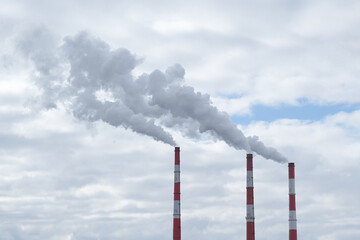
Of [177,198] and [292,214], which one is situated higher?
[177,198]

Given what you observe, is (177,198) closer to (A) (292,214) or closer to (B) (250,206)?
(B) (250,206)

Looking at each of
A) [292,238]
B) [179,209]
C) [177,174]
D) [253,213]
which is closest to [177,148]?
[177,174]

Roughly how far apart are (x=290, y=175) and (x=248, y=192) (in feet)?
14.9

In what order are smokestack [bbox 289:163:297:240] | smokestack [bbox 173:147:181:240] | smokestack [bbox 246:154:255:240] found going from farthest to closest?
smokestack [bbox 173:147:181:240], smokestack [bbox 289:163:297:240], smokestack [bbox 246:154:255:240]

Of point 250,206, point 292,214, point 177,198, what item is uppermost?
point 177,198

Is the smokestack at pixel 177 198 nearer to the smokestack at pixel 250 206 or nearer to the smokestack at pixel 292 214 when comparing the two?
the smokestack at pixel 250 206

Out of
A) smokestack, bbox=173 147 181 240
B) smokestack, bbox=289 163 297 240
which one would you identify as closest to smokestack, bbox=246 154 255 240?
smokestack, bbox=289 163 297 240

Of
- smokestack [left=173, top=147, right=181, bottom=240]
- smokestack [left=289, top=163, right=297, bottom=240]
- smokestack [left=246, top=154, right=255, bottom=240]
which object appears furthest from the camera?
smokestack [left=173, top=147, right=181, bottom=240]

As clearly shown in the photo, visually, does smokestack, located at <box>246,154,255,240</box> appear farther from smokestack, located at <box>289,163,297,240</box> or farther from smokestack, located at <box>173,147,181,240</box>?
smokestack, located at <box>173,147,181,240</box>

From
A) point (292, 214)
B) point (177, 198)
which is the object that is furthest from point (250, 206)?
point (177, 198)

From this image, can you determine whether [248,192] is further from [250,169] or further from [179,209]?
[179,209]

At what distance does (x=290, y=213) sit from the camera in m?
47.3

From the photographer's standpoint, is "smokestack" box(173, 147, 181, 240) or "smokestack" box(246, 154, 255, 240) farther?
"smokestack" box(173, 147, 181, 240)

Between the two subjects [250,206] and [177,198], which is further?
[177,198]
